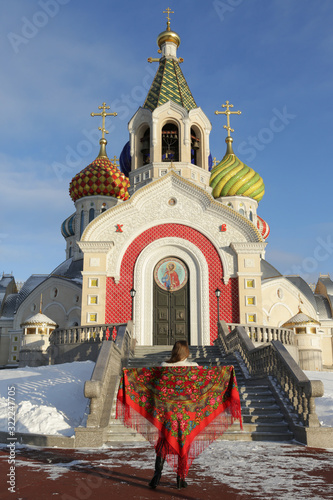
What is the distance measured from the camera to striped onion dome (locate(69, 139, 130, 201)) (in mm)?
28125

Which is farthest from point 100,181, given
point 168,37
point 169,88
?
point 168,37

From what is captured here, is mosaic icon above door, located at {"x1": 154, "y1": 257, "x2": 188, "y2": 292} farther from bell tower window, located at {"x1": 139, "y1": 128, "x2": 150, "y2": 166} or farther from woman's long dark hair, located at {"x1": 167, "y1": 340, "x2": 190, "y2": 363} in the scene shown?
woman's long dark hair, located at {"x1": 167, "y1": 340, "x2": 190, "y2": 363}

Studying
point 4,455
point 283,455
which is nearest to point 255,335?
point 283,455

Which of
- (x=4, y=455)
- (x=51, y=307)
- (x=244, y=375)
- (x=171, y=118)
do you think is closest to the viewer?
(x=4, y=455)

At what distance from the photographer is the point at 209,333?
1794 centimetres

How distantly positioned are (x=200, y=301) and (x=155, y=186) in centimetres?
516

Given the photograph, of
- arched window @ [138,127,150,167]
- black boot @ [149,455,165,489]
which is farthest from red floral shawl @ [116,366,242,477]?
arched window @ [138,127,150,167]

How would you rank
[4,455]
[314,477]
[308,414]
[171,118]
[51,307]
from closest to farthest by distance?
[314,477]
[4,455]
[308,414]
[171,118]
[51,307]

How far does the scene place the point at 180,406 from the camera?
5004 millimetres

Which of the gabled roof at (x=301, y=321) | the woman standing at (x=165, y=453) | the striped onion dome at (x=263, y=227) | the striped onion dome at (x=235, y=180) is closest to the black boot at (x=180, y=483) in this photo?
the woman standing at (x=165, y=453)

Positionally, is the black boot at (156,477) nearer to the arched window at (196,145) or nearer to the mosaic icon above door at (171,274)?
the mosaic icon above door at (171,274)

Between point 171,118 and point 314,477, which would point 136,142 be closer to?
point 171,118

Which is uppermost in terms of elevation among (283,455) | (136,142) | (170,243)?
(136,142)

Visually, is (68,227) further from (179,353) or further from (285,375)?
(179,353)
